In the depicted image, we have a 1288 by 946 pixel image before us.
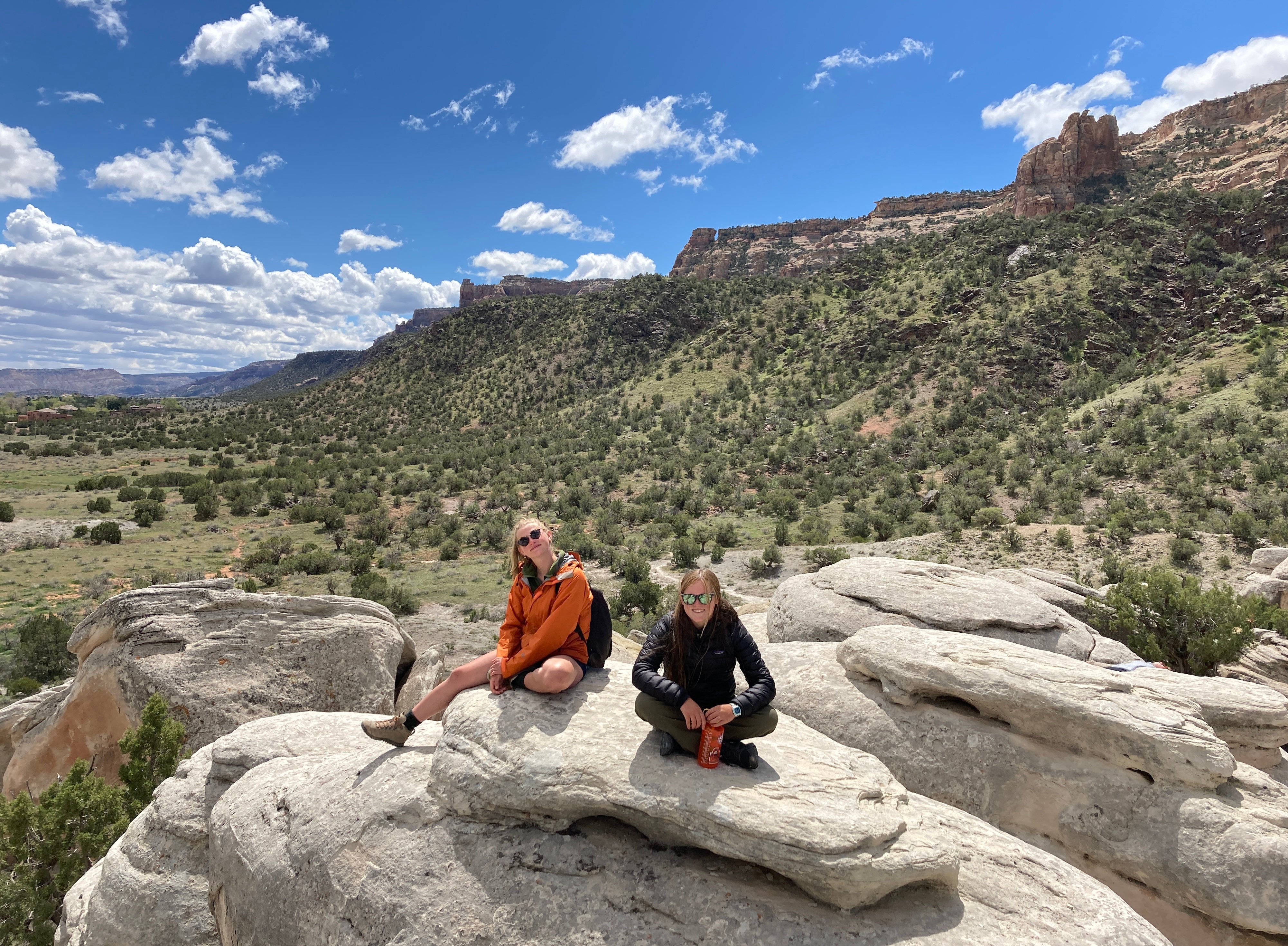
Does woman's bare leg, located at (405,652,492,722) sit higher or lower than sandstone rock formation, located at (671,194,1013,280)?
lower

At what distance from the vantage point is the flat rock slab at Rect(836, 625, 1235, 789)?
4895mm

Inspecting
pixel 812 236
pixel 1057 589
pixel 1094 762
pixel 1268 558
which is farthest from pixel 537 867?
pixel 812 236

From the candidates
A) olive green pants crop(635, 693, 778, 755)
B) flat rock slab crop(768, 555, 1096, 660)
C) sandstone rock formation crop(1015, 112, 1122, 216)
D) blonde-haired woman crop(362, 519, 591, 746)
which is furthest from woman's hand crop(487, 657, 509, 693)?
sandstone rock formation crop(1015, 112, 1122, 216)

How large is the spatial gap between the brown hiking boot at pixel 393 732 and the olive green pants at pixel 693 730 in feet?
7.71

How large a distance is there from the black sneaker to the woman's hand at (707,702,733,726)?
0.22m

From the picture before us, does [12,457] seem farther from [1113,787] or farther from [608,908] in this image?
[1113,787]

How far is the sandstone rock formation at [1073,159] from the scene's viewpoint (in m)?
72.2

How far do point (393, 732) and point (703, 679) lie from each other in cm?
289

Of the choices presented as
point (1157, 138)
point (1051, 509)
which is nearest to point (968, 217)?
point (1157, 138)

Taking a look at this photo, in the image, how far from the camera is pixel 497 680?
474 centimetres

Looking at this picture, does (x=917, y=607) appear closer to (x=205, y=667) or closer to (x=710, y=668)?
(x=710, y=668)

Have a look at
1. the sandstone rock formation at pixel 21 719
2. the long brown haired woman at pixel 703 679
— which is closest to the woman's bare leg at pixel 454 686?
the long brown haired woman at pixel 703 679

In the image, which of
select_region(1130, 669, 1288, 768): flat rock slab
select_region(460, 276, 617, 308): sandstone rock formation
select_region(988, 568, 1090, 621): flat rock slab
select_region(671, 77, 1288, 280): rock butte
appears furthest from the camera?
select_region(460, 276, 617, 308): sandstone rock formation

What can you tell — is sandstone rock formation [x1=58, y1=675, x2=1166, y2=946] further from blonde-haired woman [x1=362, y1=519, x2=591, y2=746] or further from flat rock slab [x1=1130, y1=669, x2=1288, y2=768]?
flat rock slab [x1=1130, y1=669, x2=1288, y2=768]
